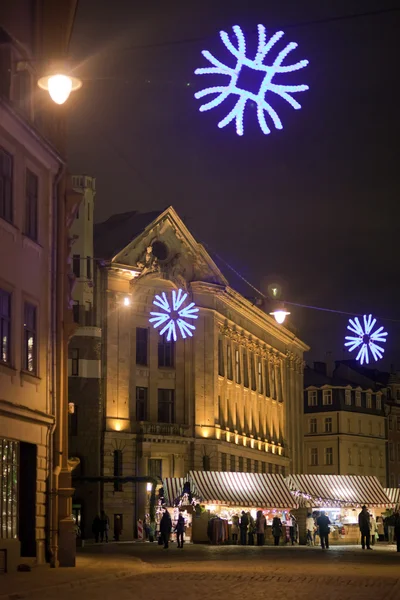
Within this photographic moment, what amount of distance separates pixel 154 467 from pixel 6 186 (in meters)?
46.4

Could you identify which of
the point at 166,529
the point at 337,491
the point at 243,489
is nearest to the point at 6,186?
the point at 166,529

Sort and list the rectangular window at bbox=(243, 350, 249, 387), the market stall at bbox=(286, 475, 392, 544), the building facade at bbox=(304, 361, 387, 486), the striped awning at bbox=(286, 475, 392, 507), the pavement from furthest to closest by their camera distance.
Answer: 1. the building facade at bbox=(304, 361, 387, 486)
2. the rectangular window at bbox=(243, 350, 249, 387)
3. the striped awning at bbox=(286, 475, 392, 507)
4. the market stall at bbox=(286, 475, 392, 544)
5. the pavement

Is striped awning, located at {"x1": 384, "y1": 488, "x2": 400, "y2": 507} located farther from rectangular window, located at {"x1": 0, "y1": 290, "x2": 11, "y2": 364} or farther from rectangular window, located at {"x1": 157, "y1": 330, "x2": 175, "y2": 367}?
rectangular window, located at {"x1": 0, "y1": 290, "x2": 11, "y2": 364}

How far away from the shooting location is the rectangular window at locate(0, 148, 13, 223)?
29547mm

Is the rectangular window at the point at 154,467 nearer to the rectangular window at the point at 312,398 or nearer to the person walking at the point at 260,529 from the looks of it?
the person walking at the point at 260,529

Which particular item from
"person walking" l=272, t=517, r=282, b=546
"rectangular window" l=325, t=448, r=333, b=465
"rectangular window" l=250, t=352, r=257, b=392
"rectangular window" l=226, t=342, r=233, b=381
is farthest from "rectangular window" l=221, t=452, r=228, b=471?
"rectangular window" l=325, t=448, r=333, b=465

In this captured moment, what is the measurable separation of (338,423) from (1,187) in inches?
3706

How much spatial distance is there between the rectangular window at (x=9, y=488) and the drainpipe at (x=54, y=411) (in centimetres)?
158

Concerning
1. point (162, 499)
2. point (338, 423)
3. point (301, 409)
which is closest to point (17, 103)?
point (162, 499)

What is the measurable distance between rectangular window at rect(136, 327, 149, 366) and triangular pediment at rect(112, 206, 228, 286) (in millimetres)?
3464

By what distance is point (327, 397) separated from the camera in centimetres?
12275

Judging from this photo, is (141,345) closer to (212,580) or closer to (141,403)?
(141,403)

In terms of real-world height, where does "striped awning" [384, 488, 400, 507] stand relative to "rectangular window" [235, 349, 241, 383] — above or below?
below

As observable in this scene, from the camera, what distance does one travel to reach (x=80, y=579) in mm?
25219
